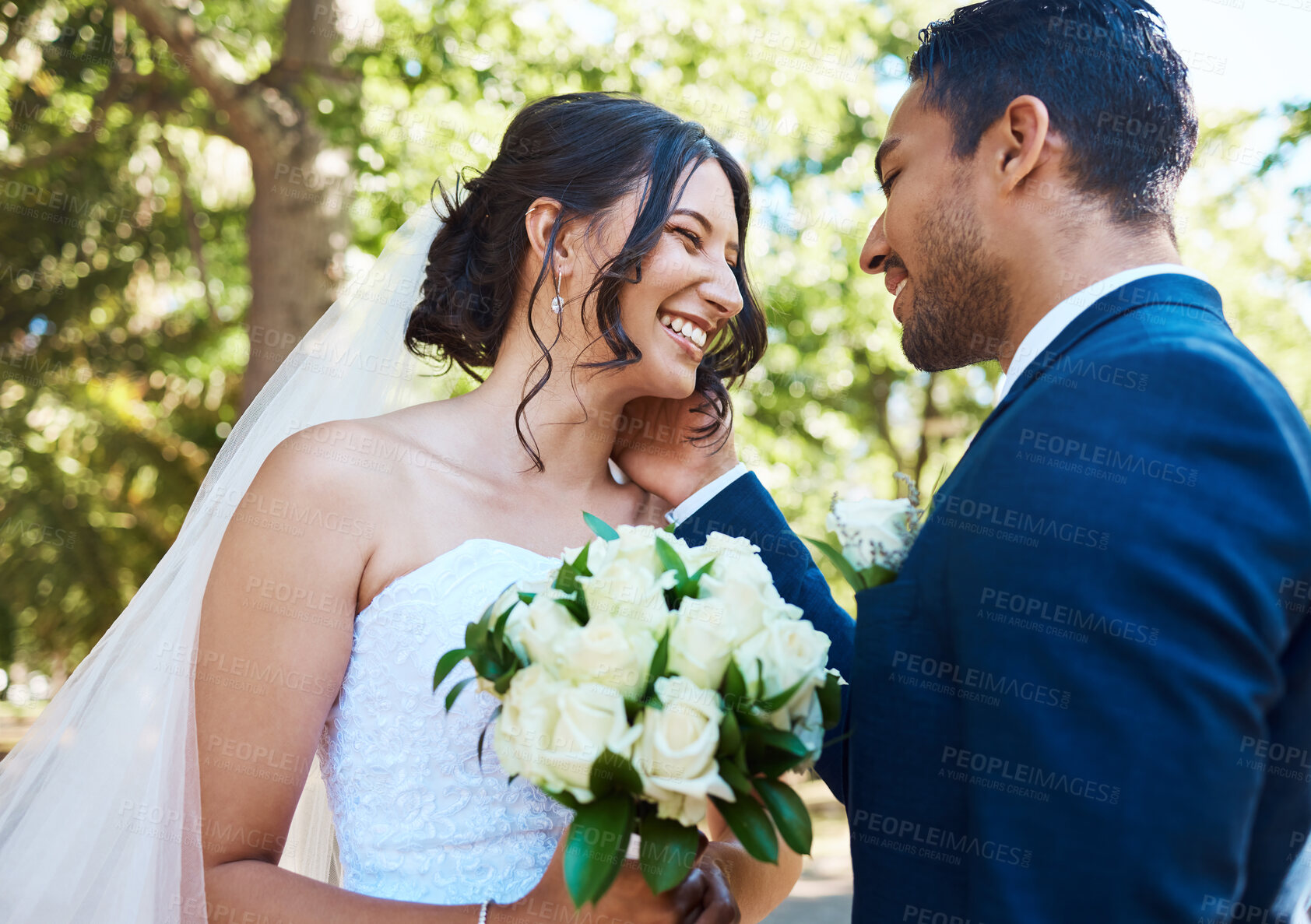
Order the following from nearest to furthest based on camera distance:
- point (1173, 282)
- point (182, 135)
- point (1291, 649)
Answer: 1. point (1291, 649)
2. point (1173, 282)
3. point (182, 135)

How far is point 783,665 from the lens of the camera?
5.53 feet

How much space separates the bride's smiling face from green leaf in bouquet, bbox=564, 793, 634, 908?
5.13 ft

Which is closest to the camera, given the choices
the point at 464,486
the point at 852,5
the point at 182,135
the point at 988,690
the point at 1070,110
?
the point at 988,690

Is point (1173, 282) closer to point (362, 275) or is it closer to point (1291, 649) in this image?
point (1291, 649)

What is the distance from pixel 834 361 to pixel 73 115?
25.8 feet

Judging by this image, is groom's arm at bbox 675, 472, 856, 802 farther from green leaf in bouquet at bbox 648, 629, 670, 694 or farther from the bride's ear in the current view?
the bride's ear

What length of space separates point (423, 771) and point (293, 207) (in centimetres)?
523

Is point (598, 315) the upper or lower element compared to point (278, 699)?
upper

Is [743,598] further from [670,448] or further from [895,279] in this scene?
[670,448]

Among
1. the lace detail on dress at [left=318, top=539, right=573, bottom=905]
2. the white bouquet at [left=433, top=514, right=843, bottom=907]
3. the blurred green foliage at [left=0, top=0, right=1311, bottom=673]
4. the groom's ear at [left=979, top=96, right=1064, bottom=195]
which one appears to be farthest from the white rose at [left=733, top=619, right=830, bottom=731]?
the blurred green foliage at [left=0, top=0, right=1311, bottom=673]

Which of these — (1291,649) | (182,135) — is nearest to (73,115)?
(182,135)

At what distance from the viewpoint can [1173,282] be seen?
74.9 inches

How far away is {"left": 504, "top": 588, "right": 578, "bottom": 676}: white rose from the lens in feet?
5.56

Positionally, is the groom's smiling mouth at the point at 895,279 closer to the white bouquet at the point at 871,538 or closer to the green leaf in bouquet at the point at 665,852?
the white bouquet at the point at 871,538
